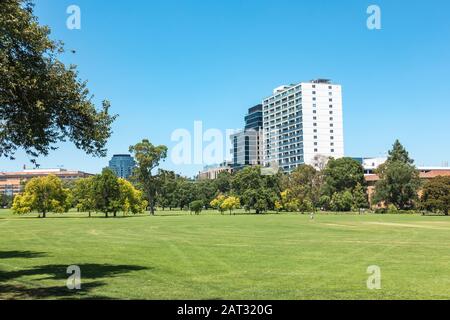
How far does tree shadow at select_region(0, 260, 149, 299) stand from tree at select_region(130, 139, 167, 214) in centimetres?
9200

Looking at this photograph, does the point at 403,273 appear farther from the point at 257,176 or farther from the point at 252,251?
the point at 257,176

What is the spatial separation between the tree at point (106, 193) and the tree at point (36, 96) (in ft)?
267

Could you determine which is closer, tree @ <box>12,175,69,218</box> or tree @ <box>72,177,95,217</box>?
tree @ <box>12,175,69,218</box>

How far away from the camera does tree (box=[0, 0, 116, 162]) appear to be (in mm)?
17375

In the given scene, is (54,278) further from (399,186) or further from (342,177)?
(342,177)

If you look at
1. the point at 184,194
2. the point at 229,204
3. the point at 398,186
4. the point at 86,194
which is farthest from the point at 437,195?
the point at 184,194

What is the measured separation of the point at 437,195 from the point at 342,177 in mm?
35153

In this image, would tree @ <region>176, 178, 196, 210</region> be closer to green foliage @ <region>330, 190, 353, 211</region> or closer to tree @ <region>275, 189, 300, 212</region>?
tree @ <region>275, 189, 300, 212</region>

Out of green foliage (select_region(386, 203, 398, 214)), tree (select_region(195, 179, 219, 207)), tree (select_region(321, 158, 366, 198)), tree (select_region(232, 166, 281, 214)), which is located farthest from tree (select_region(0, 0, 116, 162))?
tree (select_region(195, 179, 219, 207))

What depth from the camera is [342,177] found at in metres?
135

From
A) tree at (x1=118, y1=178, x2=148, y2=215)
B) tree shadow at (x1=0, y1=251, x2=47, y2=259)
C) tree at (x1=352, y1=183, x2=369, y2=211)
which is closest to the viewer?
tree shadow at (x1=0, y1=251, x2=47, y2=259)

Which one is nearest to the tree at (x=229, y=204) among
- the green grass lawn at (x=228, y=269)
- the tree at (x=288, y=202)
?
the tree at (x=288, y=202)
